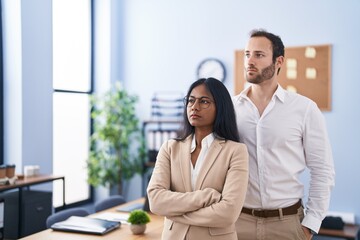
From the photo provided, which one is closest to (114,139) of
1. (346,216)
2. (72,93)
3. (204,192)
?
(72,93)

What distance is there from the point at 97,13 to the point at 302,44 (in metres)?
2.65

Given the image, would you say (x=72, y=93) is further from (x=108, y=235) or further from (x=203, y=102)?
(x=203, y=102)

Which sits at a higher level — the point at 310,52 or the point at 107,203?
the point at 310,52

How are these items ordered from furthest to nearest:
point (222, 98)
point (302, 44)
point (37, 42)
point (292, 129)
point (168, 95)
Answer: point (168, 95), point (302, 44), point (37, 42), point (292, 129), point (222, 98)

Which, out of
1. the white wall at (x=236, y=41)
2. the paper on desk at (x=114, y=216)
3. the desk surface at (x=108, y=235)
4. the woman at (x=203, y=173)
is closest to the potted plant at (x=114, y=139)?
the white wall at (x=236, y=41)

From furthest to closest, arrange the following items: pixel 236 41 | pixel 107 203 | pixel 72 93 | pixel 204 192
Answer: pixel 72 93 < pixel 236 41 < pixel 107 203 < pixel 204 192

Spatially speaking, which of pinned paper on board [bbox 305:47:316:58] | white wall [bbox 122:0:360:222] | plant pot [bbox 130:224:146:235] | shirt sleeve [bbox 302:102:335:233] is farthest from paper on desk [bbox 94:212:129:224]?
pinned paper on board [bbox 305:47:316:58]

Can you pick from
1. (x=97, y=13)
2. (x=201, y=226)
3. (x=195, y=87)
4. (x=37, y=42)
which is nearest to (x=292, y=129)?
(x=195, y=87)

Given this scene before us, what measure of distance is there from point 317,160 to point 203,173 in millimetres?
603

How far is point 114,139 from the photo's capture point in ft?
15.8

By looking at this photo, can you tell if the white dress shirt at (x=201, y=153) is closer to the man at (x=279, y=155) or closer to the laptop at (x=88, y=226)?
the man at (x=279, y=155)

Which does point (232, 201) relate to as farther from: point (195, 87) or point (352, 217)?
point (352, 217)

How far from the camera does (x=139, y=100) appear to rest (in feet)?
17.4

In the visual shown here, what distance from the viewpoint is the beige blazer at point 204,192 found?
5.54ft
